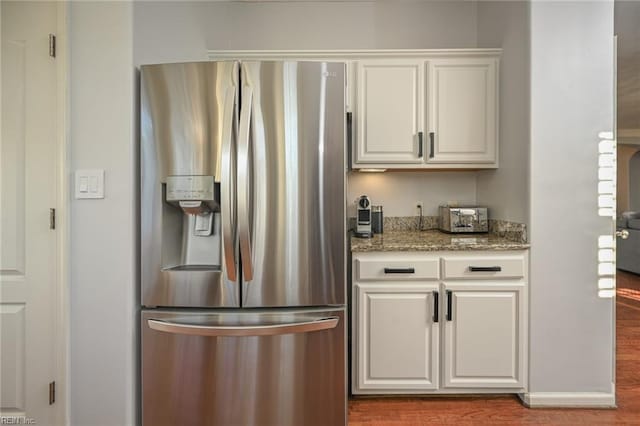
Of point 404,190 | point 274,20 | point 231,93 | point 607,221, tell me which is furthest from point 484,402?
point 274,20

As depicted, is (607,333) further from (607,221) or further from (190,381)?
(190,381)

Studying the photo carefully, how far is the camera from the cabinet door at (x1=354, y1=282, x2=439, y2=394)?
218 centimetres

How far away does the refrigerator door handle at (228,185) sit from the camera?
5.52 feet

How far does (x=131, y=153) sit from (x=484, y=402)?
2.29 metres

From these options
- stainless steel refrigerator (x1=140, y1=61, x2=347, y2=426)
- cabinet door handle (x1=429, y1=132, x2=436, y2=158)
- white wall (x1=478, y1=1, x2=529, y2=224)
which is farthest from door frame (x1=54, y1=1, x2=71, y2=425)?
white wall (x1=478, y1=1, x2=529, y2=224)

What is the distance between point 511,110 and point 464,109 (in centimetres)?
28

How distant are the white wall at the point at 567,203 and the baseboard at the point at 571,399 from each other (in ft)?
0.09

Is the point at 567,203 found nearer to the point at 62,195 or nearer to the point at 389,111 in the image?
the point at 389,111

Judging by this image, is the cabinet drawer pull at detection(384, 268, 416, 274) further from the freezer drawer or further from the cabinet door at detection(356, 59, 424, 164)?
the cabinet door at detection(356, 59, 424, 164)

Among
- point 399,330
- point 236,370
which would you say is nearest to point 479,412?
point 399,330

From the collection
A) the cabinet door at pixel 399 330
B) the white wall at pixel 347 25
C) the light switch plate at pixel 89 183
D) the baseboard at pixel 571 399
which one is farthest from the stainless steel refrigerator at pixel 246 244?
the white wall at pixel 347 25

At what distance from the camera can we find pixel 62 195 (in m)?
1.70

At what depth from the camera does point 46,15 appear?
5.63 feet

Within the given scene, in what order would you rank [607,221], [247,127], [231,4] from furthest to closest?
[231,4] < [607,221] < [247,127]
